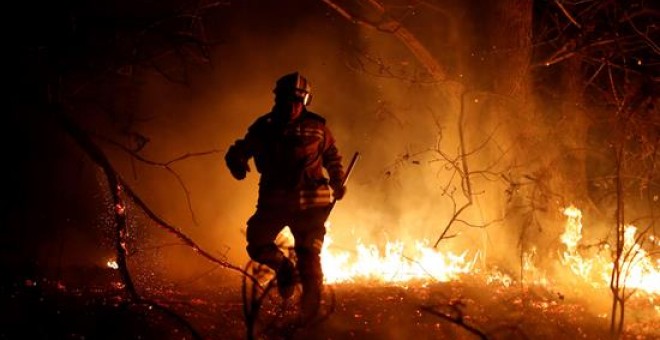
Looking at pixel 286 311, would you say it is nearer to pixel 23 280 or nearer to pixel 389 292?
pixel 389 292

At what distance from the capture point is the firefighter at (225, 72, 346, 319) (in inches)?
206

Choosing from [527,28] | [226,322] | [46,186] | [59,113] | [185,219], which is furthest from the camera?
[185,219]

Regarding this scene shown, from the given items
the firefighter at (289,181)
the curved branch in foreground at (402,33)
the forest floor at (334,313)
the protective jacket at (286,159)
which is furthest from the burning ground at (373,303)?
the curved branch in foreground at (402,33)

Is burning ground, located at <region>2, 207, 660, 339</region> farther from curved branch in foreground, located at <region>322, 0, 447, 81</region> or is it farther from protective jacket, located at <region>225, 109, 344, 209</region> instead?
curved branch in foreground, located at <region>322, 0, 447, 81</region>

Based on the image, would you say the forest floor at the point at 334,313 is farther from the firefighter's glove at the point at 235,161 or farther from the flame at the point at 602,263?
the firefighter's glove at the point at 235,161

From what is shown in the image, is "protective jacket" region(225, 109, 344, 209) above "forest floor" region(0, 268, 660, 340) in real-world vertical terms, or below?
above

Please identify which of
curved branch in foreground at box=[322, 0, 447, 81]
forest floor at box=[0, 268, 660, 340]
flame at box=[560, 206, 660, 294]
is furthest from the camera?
curved branch in foreground at box=[322, 0, 447, 81]

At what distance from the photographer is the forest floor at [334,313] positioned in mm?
4312

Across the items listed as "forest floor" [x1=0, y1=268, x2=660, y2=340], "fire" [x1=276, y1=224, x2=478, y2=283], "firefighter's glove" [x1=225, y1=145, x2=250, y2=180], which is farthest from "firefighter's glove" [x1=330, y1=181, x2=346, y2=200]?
"fire" [x1=276, y1=224, x2=478, y2=283]

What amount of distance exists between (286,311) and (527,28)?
519cm

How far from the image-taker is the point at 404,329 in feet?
16.3

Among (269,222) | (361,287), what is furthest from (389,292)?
(269,222)

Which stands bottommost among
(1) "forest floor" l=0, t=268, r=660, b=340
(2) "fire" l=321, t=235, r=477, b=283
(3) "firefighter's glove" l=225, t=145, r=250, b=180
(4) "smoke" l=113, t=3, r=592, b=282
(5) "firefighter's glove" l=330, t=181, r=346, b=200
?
(1) "forest floor" l=0, t=268, r=660, b=340

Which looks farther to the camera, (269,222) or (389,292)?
(389,292)
